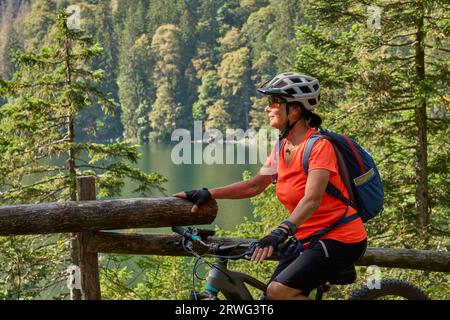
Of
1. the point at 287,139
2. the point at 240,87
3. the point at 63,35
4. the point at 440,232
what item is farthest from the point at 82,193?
the point at 240,87

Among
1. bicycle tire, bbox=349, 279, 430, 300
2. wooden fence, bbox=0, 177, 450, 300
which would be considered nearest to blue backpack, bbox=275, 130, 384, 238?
bicycle tire, bbox=349, 279, 430, 300

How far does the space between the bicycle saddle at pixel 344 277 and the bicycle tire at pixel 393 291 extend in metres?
0.33

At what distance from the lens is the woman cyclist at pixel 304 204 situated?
3.45 meters

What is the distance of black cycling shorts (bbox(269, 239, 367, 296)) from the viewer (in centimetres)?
347

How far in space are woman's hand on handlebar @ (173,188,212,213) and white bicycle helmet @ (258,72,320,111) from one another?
833 millimetres

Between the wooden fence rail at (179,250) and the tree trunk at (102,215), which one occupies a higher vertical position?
the tree trunk at (102,215)

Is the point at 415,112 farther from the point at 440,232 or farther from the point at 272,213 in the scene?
the point at 272,213

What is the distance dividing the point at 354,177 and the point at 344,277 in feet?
1.98

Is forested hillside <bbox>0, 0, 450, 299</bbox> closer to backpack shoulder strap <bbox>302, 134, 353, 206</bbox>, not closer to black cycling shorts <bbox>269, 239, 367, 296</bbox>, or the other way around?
black cycling shorts <bbox>269, 239, 367, 296</bbox>

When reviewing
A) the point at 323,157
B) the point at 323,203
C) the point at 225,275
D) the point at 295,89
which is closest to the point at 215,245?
the point at 225,275

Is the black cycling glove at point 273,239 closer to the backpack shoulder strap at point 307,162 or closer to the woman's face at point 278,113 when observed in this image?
the backpack shoulder strap at point 307,162

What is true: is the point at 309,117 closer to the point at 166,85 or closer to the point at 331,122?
the point at 331,122

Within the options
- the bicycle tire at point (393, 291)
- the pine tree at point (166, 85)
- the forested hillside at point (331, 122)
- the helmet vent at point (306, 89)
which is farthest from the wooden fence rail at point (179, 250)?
the pine tree at point (166, 85)

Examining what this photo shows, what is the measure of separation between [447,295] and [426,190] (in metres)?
6.78
